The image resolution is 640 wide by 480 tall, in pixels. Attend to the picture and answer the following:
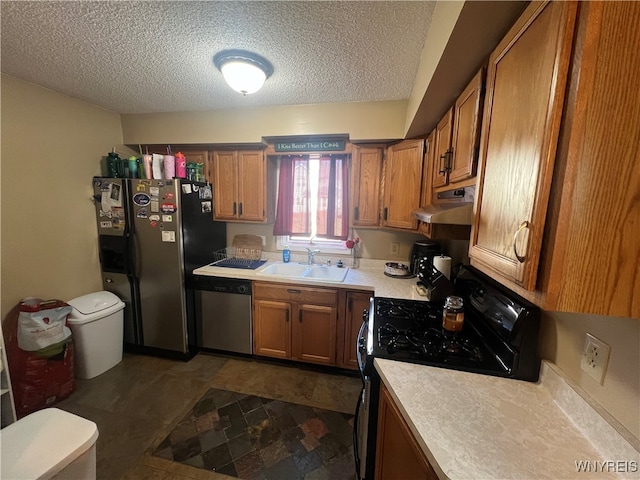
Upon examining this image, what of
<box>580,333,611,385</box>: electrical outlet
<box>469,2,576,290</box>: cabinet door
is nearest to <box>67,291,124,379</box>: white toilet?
<box>469,2,576,290</box>: cabinet door

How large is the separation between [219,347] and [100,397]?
93 centimetres

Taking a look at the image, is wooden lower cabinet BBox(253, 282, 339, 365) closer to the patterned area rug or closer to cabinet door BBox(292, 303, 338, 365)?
cabinet door BBox(292, 303, 338, 365)

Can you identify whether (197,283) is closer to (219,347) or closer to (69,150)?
(219,347)

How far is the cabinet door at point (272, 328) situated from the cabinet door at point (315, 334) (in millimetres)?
90

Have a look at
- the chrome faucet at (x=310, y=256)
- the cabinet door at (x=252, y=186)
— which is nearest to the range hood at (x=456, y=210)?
the chrome faucet at (x=310, y=256)

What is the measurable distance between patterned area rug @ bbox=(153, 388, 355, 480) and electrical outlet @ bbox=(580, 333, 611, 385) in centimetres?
133

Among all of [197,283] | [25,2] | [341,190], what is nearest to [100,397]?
[197,283]

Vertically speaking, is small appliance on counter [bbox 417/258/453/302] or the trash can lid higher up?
small appliance on counter [bbox 417/258/453/302]

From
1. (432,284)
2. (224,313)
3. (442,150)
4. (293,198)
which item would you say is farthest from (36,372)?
(442,150)

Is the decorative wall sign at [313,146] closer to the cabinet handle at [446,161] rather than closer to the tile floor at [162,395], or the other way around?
the cabinet handle at [446,161]

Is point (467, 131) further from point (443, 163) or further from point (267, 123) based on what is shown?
point (267, 123)

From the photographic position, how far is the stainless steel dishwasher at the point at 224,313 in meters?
2.46

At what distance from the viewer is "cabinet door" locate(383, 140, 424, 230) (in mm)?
2164

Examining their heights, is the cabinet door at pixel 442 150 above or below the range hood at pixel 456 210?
above
